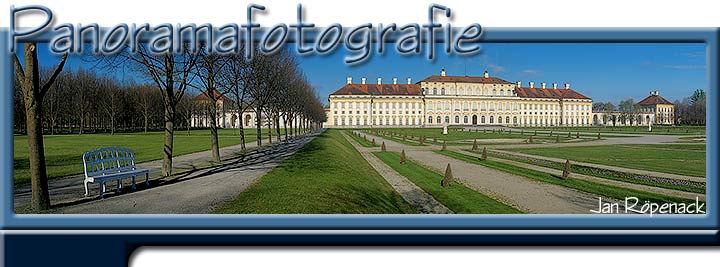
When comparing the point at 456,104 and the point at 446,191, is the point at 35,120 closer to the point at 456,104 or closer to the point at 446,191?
the point at 446,191

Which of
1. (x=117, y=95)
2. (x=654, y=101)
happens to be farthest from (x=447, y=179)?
(x=117, y=95)

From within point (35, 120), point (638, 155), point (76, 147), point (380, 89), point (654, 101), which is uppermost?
point (380, 89)

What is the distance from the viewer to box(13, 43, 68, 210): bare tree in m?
6.36

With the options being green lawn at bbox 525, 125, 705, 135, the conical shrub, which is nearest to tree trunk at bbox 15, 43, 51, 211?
the conical shrub

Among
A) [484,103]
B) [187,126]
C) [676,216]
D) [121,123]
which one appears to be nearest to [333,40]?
[484,103]

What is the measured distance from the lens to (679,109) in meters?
7.02

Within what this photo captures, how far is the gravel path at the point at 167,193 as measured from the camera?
6.57 meters

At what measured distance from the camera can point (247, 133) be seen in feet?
74.6

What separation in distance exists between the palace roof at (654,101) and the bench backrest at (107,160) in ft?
28.9

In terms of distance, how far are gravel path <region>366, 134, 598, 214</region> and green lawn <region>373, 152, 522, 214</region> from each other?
176mm

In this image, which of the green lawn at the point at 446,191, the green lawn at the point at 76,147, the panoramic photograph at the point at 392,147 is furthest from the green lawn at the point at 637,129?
the green lawn at the point at 76,147

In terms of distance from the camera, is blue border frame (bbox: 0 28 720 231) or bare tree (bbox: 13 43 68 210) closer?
blue border frame (bbox: 0 28 720 231)

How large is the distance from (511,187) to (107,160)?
7309mm

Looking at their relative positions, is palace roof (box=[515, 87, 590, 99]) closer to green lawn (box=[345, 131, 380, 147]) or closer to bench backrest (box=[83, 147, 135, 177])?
Answer: green lawn (box=[345, 131, 380, 147])
